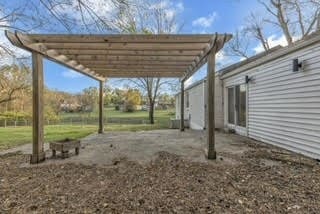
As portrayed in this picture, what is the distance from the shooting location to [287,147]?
698 cm

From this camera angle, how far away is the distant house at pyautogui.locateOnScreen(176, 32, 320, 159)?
230 inches

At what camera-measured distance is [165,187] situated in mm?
3928

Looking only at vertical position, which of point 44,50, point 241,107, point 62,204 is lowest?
point 62,204

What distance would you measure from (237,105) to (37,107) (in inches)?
307

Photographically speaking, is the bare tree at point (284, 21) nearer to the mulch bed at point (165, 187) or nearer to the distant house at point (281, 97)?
the distant house at point (281, 97)

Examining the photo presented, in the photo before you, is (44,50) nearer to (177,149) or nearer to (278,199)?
(177,149)

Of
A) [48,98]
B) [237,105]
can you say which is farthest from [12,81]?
[48,98]

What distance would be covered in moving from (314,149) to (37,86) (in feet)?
20.0

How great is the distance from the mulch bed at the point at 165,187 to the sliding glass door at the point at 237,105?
4757mm

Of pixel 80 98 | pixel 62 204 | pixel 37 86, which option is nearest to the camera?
pixel 62 204

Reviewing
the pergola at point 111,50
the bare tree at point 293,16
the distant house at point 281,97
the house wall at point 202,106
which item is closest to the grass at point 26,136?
the pergola at point 111,50

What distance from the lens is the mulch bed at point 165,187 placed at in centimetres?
328

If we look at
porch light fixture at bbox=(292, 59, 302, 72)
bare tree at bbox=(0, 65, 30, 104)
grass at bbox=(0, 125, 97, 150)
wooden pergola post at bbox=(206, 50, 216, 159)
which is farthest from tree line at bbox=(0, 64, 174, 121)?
porch light fixture at bbox=(292, 59, 302, 72)

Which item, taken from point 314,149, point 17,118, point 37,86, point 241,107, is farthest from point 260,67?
point 17,118
